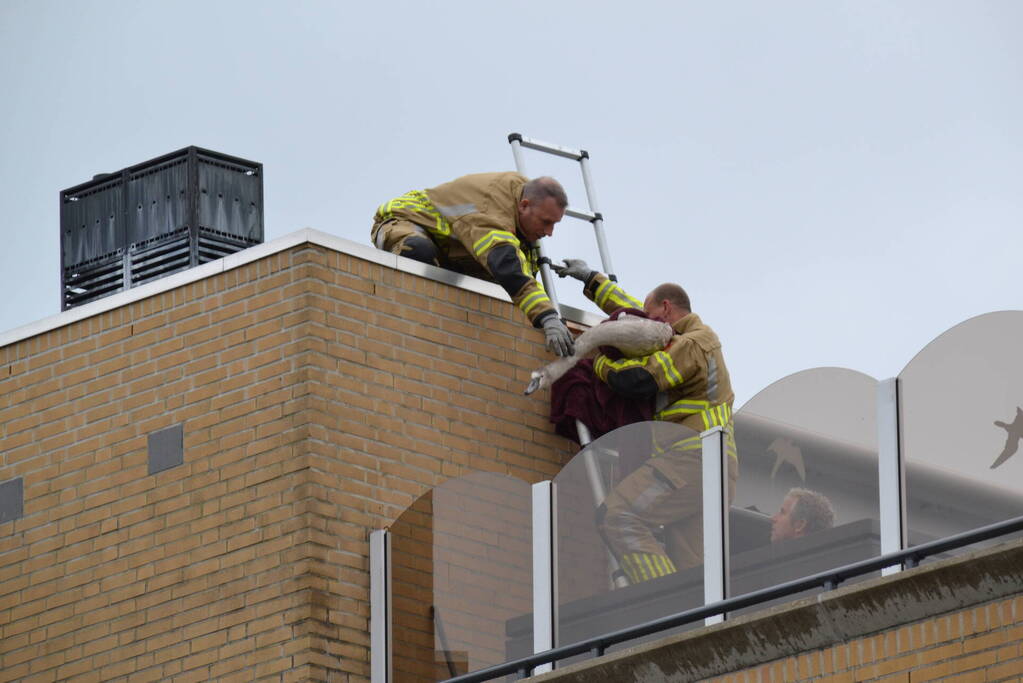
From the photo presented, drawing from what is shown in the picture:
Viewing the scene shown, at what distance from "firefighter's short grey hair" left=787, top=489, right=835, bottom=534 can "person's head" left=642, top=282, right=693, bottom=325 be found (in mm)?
3404

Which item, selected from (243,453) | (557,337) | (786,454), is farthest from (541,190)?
(786,454)

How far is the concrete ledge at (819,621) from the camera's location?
12352 mm

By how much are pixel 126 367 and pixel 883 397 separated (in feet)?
18.2

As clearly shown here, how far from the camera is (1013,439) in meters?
13.1

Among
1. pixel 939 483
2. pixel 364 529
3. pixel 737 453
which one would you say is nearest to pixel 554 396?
pixel 364 529

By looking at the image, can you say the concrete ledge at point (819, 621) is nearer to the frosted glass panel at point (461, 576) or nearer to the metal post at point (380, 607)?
the frosted glass panel at point (461, 576)

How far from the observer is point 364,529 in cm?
1589

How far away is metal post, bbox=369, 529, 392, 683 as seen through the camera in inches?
611

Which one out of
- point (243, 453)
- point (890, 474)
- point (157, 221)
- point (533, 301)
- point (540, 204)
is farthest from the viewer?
point (157, 221)

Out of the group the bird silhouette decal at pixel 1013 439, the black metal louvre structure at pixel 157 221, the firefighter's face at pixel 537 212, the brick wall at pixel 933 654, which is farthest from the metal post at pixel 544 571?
the black metal louvre structure at pixel 157 221

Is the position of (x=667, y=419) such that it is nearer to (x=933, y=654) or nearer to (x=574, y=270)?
(x=574, y=270)

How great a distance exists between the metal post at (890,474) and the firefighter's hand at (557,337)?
369cm

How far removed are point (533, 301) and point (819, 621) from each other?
4.57 metres

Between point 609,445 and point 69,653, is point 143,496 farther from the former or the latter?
point 609,445
